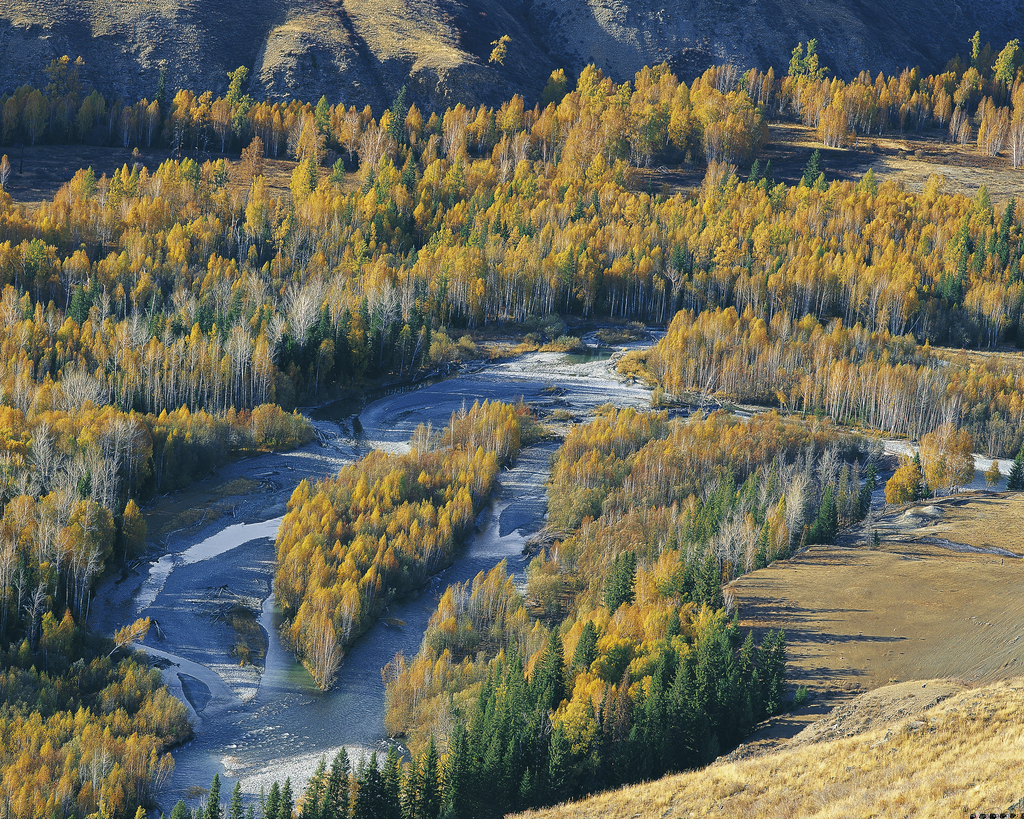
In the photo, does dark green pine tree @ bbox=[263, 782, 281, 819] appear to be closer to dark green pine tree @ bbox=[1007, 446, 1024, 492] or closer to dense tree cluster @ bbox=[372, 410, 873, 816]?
dense tree cluster @ bbox=[372, 410, 873, 816]

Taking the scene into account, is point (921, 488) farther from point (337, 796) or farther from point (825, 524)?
point (337, 796)

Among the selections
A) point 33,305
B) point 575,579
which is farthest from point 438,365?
point 575,579

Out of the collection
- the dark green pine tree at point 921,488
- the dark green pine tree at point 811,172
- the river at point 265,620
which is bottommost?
the river at point 265,620

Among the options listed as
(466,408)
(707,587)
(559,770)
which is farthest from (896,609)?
(466,408)

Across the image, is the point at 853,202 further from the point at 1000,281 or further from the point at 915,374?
the point at 915,374

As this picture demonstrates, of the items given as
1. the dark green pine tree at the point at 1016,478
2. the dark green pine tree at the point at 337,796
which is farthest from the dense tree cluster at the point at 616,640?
the dark green pine tree at the point at 1016,478

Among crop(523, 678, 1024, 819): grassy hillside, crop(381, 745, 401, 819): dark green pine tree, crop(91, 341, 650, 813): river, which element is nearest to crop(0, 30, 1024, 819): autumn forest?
crop(381, 745, 401, 819): dark green pine tree

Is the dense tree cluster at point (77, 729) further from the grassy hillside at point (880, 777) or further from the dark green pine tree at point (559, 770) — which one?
the grassy hillside at point (880, 777)
